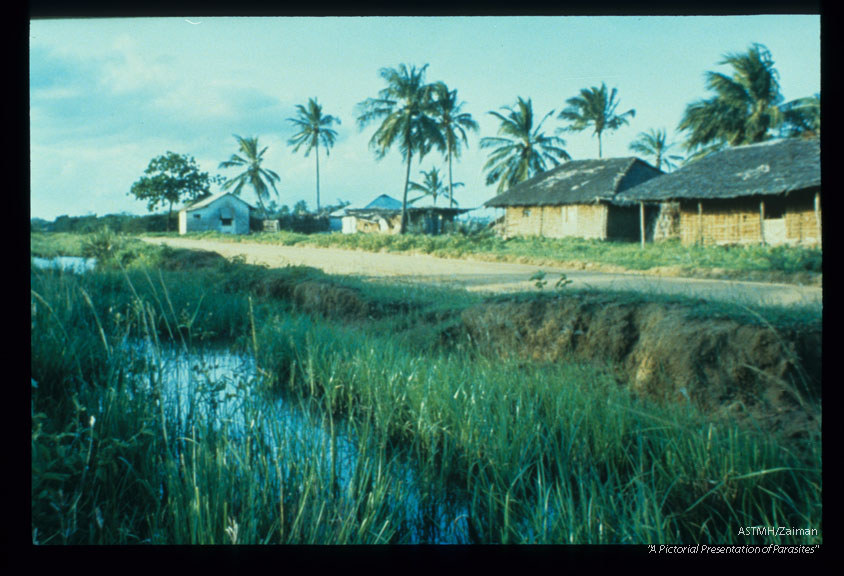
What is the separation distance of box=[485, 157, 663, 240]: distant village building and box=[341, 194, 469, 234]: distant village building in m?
0.80

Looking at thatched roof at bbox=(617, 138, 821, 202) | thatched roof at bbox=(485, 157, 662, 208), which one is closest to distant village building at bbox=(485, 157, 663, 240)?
thatched roof at bbox=(485, 157, 662, 208)

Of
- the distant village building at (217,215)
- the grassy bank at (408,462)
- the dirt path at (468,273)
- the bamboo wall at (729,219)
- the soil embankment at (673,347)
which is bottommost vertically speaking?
the grassy bank at (408,462)

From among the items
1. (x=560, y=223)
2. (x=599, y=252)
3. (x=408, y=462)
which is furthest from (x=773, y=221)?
(x=408, y=462)

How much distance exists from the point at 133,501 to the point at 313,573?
0.81 meters

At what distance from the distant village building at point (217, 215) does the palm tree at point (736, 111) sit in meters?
3.07

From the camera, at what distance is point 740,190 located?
5973 mm

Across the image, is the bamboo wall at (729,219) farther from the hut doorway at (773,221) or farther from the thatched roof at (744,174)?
the thatched roof at (744,174)

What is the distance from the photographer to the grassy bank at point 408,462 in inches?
66.2

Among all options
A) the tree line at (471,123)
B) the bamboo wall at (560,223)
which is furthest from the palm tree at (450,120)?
the bamboo wall at (560,223)

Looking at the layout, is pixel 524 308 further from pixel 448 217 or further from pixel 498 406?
pixel 448 217

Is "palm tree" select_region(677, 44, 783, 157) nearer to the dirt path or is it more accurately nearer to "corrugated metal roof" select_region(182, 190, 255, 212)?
the dirt path

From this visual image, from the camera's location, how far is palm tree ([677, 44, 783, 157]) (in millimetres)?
3475

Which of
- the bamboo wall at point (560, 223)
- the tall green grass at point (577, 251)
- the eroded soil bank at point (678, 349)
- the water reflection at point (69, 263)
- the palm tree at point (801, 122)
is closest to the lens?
the eroded soil bank at point (678, 349)

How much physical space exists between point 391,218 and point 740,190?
13.3ft
